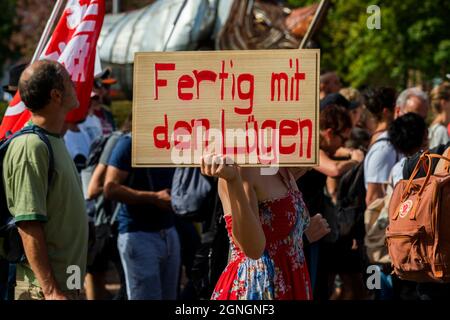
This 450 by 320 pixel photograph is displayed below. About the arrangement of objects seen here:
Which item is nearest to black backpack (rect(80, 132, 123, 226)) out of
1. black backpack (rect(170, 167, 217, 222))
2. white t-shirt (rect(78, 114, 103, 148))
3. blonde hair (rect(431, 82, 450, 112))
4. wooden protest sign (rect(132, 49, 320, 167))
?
white t-shirt (rect(78, 114, 103, 148))

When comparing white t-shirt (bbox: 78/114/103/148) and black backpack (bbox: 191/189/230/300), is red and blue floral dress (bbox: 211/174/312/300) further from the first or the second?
white t-shirt (bbox: 78/114/103/148)

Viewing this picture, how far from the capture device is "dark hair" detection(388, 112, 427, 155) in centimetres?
741

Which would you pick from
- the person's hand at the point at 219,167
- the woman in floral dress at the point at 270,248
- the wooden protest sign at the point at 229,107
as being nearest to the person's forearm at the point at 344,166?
the woman in floral dress at the point at 270,248

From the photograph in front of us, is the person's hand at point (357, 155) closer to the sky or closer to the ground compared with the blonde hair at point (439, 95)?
closer to the ground

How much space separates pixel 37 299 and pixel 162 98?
1.58 metres

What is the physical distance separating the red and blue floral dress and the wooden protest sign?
0.34 metres

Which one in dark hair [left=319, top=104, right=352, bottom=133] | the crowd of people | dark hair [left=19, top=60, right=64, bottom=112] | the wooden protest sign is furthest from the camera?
dark hair [left=319, top=104, right=352, bottom=133]

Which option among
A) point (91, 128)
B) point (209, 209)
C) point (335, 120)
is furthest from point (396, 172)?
point (91, 128)

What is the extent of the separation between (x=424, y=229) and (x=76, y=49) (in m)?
2.46

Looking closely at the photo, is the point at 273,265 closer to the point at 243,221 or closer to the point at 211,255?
the point at 243,221

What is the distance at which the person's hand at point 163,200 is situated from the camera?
24.2 ft

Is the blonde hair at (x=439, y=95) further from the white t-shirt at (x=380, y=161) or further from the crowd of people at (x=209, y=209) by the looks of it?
the white t-shirt at (x=380, y=161)

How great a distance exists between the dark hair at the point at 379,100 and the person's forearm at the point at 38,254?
3849mm

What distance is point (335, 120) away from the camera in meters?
7.61
